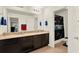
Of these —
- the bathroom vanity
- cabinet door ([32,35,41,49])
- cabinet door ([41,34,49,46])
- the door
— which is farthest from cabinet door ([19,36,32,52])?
the door

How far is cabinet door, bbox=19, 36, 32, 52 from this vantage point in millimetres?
2807

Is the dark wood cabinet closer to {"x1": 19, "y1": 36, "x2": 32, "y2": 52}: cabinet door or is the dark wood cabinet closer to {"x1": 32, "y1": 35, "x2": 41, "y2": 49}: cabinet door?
{"x1": 32, "y1": 35, "x2": 41, "y2": 49}: cabinet door

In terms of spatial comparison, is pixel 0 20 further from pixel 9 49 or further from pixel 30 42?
pixel 30 42

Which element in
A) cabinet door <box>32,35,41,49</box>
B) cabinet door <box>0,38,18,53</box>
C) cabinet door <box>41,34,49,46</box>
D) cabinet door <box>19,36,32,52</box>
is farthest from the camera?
cabinet door <box>41,34,49,46</box>

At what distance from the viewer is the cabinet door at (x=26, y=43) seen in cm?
281

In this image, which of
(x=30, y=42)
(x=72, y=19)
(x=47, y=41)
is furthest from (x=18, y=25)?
(x=47, y=41)

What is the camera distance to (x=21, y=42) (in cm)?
278

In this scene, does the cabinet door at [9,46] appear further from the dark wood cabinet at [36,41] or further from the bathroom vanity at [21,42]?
the dark wood cabinet at [36,41]

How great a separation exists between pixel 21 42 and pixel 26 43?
263 millimetres

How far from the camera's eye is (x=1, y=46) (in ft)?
7.39

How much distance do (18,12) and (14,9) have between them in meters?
0.16

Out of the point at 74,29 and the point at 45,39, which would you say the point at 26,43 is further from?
the point at 74,29

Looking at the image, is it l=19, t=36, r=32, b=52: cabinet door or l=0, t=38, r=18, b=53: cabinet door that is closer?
l=0, t=38, r=18, b=53: cabinet door

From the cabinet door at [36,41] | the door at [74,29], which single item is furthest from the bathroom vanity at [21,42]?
the door at [74,29]
